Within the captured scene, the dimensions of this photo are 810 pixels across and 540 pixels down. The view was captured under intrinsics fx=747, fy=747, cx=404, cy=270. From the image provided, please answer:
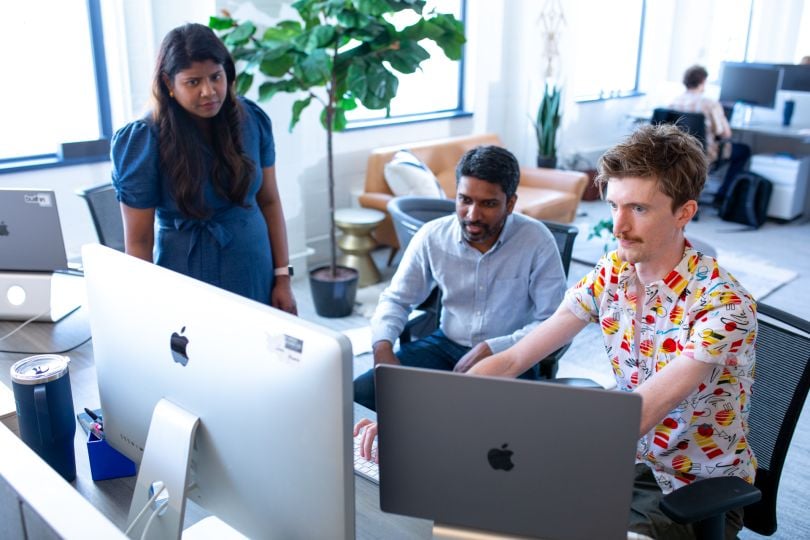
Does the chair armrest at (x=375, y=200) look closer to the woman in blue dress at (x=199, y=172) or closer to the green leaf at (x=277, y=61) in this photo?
the green leaf at (x=277, y=61)

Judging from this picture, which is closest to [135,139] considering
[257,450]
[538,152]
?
[257,450]

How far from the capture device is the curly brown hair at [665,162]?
1470mm

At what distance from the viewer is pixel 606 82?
816 cm

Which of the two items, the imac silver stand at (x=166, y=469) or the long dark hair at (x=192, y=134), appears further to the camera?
the long dark hair at (x=192, y=134)

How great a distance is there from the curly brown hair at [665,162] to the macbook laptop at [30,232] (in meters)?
1.38

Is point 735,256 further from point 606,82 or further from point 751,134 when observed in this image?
point 606,82

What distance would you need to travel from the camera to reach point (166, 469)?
1.12 m

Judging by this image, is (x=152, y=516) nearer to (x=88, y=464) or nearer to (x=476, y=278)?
(x=88, y=464)

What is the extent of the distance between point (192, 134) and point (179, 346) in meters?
1.24

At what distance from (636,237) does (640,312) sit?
0.18 meters

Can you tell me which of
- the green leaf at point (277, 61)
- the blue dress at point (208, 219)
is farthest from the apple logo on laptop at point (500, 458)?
the green leaf at point (277, 61)

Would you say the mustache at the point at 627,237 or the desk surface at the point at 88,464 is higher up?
the mustache at the point at 627,237

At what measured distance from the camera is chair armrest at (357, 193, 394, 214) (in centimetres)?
480

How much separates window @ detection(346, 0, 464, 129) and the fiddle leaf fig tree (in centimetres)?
176
